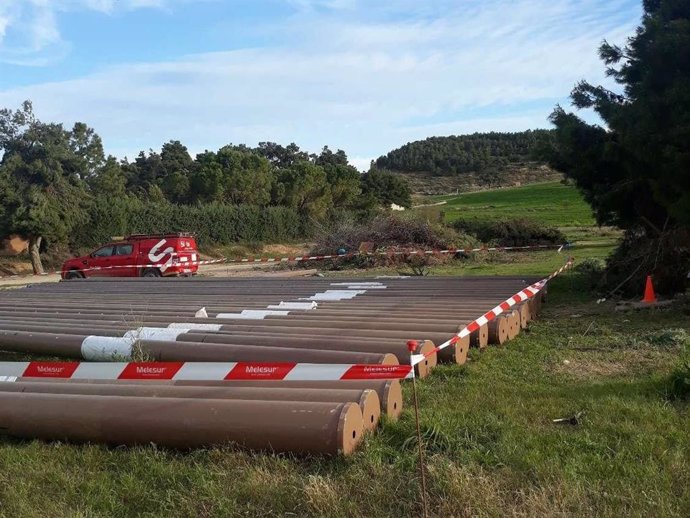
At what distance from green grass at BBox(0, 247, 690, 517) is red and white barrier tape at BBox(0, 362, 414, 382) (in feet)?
1.53

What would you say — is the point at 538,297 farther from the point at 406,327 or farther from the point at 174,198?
the point at 174,198

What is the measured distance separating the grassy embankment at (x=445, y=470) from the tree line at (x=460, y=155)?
381 feet

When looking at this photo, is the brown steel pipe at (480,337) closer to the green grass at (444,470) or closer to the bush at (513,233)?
the green grass at (444,470)

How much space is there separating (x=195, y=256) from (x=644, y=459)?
22.6 meters

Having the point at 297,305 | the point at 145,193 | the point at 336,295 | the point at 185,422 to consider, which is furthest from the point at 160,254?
the point at 145,193

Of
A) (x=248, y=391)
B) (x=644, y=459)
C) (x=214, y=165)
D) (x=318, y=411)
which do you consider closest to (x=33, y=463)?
(x=248, y=391)

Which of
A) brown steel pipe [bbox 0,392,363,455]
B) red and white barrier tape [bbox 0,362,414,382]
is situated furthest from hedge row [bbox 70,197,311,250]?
brown steel pipe [bbox 0,392,363,455]

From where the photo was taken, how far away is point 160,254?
23938 mm

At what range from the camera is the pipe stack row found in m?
4.56

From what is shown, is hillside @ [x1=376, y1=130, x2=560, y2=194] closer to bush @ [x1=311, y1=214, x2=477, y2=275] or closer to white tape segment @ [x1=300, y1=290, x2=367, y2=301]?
bush @ [x1=311, y1=214, x2=477, y2=275]

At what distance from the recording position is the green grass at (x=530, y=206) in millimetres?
55500

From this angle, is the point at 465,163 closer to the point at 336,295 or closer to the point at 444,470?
the point at 336,295

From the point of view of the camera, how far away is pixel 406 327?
8.11 meters

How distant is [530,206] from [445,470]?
7206 centimetres
